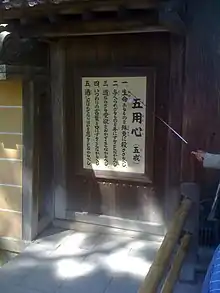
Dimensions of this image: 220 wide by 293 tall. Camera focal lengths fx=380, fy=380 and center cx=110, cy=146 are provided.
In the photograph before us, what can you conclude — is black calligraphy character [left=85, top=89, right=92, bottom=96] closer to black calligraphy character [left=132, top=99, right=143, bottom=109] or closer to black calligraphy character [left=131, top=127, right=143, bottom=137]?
black calligraphy character [left=132, top=99, right=143, bottom=109]

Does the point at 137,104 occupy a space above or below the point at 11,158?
above

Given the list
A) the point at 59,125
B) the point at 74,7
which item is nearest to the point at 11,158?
the point at 59,125

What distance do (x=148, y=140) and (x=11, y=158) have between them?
4.87ft

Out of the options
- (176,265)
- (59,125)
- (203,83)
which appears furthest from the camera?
(59,125)

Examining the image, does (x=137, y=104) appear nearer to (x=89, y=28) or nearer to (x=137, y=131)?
(x=137, y=131)

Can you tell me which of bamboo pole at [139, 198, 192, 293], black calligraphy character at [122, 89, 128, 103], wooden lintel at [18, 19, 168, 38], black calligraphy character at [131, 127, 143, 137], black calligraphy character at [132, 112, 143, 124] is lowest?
bamboo pole at [139, 198, 192, 293]

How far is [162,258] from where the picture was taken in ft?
6.57

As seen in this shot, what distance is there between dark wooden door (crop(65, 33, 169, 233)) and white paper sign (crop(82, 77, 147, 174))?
0.30 ft

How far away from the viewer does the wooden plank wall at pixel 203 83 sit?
3.56 m

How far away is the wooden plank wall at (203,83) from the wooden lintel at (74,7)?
857mm

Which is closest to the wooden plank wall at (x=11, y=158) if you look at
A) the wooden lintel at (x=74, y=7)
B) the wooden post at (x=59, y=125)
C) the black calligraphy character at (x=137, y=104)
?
the wooden post at (x=59, y=125)

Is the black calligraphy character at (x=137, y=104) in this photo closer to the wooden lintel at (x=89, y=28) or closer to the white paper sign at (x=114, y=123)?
the white paper sign at (x=114, y=123)

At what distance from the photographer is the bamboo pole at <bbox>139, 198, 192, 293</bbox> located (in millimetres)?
1705

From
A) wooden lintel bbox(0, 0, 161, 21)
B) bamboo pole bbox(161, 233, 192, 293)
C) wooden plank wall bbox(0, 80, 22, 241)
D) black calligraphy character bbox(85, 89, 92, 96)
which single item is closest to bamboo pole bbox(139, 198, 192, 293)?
bamboo pole bbox(161, 233, 192, 293)
